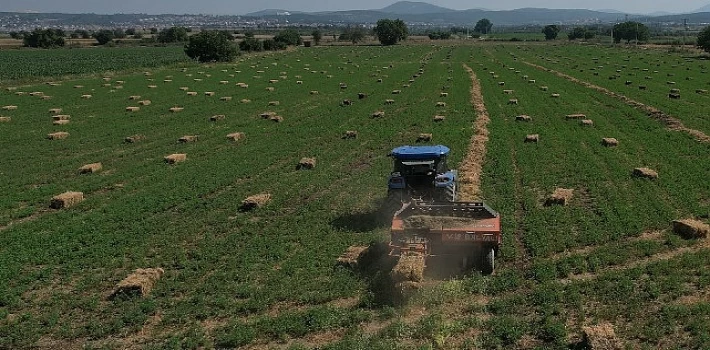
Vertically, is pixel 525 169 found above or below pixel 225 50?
below

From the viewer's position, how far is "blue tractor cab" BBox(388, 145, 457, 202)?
14609 mm

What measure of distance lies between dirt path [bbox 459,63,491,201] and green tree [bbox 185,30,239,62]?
48.2 meters

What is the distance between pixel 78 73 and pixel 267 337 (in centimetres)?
5573

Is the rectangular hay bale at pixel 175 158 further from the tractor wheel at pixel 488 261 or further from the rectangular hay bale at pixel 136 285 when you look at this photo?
→ the tractor wheel at pixel 488 261

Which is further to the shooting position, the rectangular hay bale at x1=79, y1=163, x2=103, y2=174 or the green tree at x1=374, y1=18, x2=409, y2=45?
the green tree at x1=374, y1=18, x2=409, y2=45

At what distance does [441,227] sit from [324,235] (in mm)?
3576

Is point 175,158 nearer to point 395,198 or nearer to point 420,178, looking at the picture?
point 395,198

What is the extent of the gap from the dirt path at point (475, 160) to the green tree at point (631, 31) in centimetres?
11950

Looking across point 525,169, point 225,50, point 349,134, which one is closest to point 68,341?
point 525,169

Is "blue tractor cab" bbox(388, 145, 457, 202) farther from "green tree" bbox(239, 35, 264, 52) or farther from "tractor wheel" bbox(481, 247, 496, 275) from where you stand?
"green tree" bbox(239, 35, 264, 52)

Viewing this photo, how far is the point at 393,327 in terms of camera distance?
1002cm

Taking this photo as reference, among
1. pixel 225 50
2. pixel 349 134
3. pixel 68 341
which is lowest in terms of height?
pixel 68 341

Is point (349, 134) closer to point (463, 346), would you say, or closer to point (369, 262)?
point (369, 262)

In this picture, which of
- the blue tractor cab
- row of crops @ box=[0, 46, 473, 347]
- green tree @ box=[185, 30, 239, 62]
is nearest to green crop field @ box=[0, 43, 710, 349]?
row of crops @ box=[0, 46, 473, 347]
